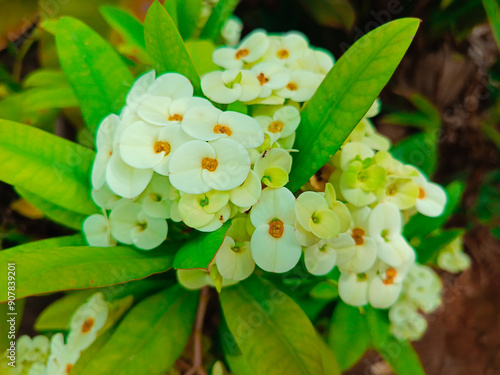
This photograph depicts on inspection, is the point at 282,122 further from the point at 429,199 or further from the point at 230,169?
the point at 429,199

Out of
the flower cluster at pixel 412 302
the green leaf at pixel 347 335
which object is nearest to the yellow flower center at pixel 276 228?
the green leaf at pixel 347 335

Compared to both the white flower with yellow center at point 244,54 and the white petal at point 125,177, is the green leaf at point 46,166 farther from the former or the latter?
the white flower with yellow center at point 244,54

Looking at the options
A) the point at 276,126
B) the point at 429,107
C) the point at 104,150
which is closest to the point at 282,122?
the point at 276,126

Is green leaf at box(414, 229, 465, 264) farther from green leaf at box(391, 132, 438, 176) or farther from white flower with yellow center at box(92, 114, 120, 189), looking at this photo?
white flower with yellow center at box(92, 114, 120, 189)

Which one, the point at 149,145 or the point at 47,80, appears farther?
the point at 47,80

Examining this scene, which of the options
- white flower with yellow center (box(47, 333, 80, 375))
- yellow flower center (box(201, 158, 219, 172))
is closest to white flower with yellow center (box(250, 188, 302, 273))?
yellow flower center (box(201, 158, 219, 172))

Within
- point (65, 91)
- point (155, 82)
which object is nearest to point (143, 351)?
point (155, 82)
